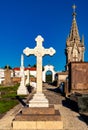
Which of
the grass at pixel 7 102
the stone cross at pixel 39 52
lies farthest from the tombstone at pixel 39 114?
the grass at pixel 7 102

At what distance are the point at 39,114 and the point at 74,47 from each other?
48.1m

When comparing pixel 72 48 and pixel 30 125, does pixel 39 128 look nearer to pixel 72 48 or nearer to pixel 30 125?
pixel 30 125

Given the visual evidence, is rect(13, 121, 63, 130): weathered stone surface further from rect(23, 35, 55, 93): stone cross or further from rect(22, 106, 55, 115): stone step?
rect(23, 35, 55, 93): stone cross

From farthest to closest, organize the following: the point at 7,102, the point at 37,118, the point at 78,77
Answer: the point at 78,77 → the point at 7,102 → the point at 37,118

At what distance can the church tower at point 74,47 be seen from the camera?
57438mm

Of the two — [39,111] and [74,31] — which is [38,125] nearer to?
[39,111]

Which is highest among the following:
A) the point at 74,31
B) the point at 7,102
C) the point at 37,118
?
the point at 74,31

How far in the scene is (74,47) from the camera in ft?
191

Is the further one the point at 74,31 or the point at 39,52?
the point at 74,31

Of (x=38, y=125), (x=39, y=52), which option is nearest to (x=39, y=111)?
(x=38, y=125)

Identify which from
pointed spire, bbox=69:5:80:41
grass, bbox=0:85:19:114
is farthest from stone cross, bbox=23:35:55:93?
pointed spire, bbox=69:5:80:41

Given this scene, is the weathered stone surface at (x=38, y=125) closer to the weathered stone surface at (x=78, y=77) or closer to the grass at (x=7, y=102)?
the grass at (x=7, y=102)

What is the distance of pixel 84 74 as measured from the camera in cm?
2642

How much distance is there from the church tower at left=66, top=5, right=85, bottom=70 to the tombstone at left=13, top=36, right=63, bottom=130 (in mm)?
→ 43659
